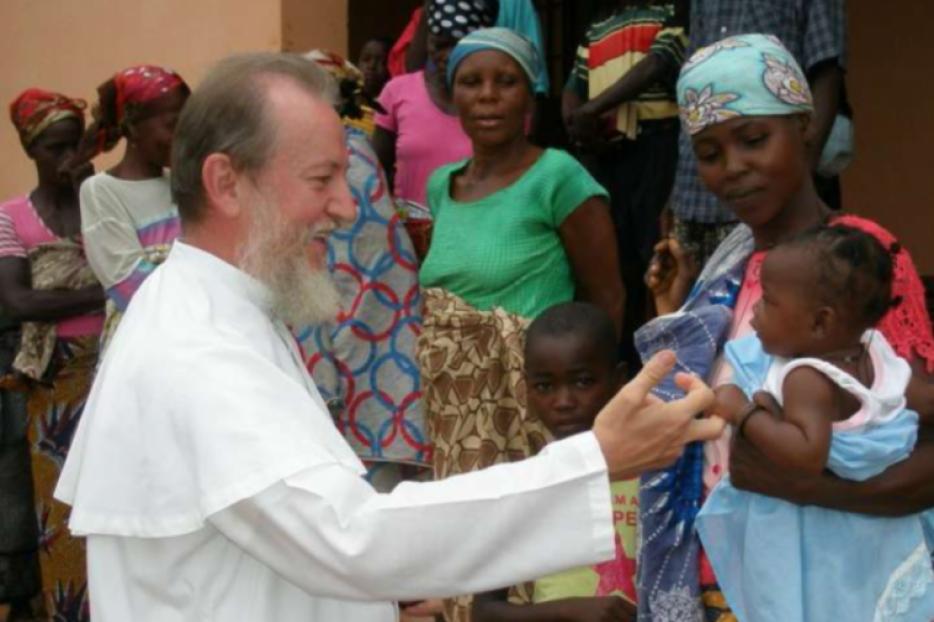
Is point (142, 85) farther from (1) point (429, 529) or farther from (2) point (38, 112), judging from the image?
(1) point (429, 529)

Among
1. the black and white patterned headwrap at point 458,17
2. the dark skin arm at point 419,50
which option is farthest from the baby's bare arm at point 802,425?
the dark skin arm at point 419,50

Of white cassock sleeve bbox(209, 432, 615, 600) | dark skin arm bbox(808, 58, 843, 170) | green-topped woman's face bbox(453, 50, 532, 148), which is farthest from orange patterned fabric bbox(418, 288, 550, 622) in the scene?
white cassock sleeve bbox(209, 432, 615, 600)

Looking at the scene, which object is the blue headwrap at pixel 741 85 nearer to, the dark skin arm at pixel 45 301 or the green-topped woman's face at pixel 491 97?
the green-topped woman's face at pixel 491 97

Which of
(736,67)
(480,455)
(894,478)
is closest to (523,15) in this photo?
(480,455)

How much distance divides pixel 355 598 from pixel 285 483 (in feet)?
0.73

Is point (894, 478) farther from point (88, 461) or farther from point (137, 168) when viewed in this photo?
point (137, 168)

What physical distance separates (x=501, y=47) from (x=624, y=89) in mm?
593

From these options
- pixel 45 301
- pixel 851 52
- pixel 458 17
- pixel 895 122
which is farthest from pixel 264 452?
pixel 851 52

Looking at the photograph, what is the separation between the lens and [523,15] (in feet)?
21.3

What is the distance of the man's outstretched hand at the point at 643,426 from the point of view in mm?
2660

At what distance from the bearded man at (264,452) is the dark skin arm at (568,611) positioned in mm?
1112

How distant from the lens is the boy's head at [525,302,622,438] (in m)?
4.33

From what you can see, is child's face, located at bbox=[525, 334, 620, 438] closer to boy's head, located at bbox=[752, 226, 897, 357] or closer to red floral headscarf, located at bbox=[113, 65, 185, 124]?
boy's head, located at bbox=[752, 226, 897, 357]

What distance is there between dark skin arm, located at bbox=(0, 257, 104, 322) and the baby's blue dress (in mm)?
3666
